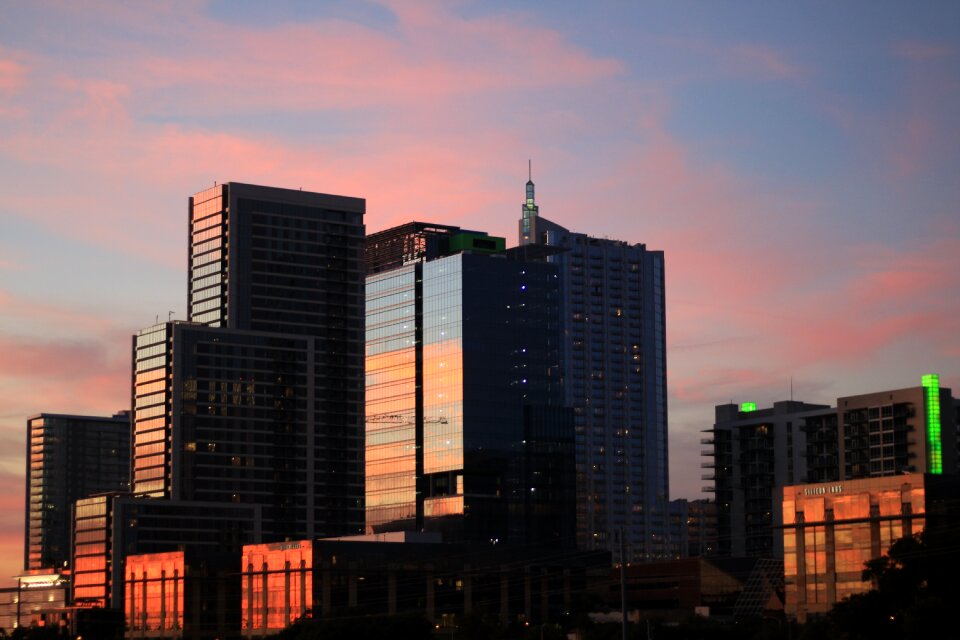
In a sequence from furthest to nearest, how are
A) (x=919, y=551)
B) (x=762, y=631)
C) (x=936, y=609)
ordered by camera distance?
(x=762, y=631) → (x=919, y=551) → (x=936, y=609)

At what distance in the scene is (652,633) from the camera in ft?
633

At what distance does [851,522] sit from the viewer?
200m

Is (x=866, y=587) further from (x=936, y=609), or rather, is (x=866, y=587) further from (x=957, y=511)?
(x=936, y=609)

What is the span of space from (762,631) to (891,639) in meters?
25.0

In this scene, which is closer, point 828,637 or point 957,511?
point 828,637

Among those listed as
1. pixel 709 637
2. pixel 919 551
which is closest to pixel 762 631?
pixel 709 637

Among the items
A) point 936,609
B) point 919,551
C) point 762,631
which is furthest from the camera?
point 762,631

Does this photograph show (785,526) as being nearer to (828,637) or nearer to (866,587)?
(866,587)

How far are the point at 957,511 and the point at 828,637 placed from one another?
38.4 metres

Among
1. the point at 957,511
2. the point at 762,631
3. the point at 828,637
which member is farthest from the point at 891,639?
the point at 957,511

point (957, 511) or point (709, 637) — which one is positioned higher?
point (957, 511)

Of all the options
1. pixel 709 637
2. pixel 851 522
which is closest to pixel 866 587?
pixel 851 522

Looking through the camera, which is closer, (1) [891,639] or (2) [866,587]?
(1) [891,639]

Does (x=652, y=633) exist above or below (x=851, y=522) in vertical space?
below
